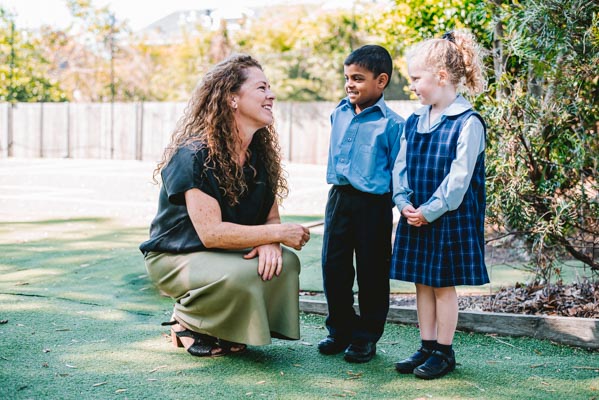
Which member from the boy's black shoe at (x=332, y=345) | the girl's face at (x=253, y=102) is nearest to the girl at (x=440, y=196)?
the boy's black shoe at (x=332, y=345)

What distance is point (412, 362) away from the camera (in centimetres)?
333

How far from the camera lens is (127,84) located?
1431 inches

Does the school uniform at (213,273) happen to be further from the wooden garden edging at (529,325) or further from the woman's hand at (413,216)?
the wooden garden edging at (529,325)

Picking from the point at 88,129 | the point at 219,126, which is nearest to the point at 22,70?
the point at 88,129

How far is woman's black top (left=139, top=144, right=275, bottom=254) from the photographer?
3438 millimetres

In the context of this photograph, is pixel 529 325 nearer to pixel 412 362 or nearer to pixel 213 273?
pixel 412 362

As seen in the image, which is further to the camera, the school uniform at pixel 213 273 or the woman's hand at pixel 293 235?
the woman's hand at pixel 293 235

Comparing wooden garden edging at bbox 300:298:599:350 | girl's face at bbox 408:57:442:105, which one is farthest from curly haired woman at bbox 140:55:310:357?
wooden garden edging at bbox 300:298:599:350

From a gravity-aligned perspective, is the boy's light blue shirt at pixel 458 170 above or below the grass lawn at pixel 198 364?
above

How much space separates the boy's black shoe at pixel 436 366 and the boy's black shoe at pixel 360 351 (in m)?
0.32

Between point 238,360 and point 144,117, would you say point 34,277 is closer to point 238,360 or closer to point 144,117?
point 238,360

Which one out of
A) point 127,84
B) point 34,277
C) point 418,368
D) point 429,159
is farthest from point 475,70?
point 127,84

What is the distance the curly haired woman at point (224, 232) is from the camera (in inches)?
131

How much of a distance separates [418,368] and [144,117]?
947 inches
